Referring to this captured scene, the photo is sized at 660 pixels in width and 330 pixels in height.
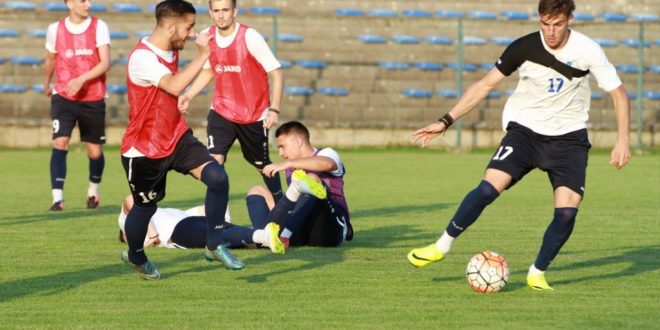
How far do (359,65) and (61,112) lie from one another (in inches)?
510

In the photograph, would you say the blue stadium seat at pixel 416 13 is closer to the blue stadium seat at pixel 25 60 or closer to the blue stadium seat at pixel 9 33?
the blue stadium seat at pixel 25 60

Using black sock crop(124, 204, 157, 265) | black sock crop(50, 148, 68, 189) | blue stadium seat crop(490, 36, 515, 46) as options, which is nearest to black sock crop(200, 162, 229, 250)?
black sock crop(124, 204, 157, 265)

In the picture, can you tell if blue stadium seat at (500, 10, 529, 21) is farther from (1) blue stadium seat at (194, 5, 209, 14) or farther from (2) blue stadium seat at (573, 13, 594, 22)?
(1) blue stadium seat at (194, 5, 209, 14)

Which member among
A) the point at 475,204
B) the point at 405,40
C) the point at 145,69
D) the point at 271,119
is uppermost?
the point at 145,69

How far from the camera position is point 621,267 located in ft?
28.0

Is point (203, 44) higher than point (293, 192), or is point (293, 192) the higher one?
point (203, 44)

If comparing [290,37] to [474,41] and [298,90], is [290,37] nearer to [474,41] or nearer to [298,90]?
[298,90]

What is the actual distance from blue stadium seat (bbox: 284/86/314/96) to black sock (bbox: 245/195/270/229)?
15.0 metres

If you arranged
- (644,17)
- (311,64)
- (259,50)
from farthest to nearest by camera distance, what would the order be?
(644,17)
(311,64)
(259,50)

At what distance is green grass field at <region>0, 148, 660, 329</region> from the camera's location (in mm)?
6492

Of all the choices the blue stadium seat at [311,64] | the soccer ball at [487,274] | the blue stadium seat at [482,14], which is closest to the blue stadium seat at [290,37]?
the blue stadium seat at [311,64]

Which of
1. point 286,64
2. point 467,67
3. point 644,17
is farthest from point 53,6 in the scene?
point 644,17

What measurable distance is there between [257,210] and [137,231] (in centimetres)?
190

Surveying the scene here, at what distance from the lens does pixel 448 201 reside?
14.0 meters
